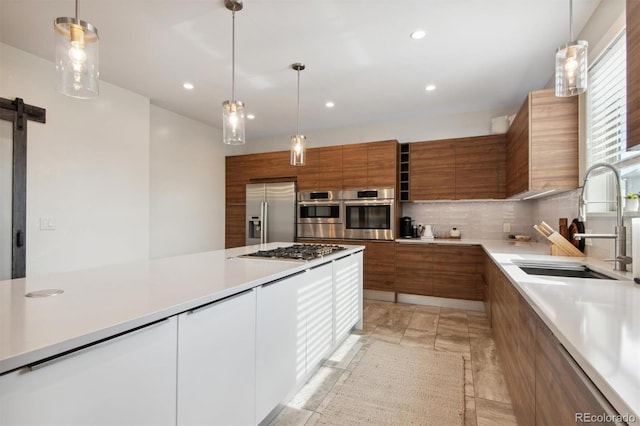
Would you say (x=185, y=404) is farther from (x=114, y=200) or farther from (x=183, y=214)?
(x=183, y=214)

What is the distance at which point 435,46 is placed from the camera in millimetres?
2588

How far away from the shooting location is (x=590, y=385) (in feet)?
2.21

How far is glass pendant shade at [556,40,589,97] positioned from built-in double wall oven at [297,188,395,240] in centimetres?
263

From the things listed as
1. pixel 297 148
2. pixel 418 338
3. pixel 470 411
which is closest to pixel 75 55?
pixel 297 148

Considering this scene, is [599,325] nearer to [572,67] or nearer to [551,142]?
[572,67]

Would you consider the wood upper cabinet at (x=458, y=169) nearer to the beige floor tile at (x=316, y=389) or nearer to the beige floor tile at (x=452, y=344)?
the beige floor tile at (x=452, y=344)

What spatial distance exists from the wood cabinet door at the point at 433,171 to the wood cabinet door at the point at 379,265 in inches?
33.0

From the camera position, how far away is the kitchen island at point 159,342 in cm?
74

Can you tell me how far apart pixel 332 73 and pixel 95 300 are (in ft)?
9.33

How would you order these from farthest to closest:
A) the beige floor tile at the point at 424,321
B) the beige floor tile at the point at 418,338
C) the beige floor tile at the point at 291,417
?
the beige floor tile at the point at 424,321 → the beige floor tile at the point at 418,338 → the beige floor tile at the point at 291,417

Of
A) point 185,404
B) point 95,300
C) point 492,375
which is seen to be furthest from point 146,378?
point 492,375

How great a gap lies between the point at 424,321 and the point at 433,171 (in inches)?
79.6

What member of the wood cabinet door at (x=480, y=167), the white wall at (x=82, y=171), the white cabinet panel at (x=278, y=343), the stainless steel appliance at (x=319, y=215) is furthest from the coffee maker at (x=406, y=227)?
the white wall at (x=82, y=171)

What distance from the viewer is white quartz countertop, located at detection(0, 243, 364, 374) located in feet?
2.41
